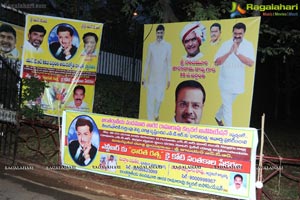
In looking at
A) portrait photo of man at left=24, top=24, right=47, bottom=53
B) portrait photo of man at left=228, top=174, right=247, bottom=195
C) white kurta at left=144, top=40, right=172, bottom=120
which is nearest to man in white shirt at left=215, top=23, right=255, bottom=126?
white kurta at left=144, top=40, right=172, bottom=120

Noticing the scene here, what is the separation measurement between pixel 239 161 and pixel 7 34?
22.7 ft

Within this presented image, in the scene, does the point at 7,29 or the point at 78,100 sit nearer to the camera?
the point at 78,100

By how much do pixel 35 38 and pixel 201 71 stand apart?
150 inches

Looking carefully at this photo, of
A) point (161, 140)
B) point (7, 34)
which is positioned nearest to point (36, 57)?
point (7, 34)

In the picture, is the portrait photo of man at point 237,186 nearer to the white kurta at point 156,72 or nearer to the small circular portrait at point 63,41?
the white kurta at point 156,72

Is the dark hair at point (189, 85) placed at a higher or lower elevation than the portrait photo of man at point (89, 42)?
lower

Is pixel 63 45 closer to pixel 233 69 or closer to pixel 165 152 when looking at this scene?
pixel 233 69

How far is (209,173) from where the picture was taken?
5656mm

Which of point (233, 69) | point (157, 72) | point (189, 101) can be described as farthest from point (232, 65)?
point (157, 72)

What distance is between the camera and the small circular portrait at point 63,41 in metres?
8.79

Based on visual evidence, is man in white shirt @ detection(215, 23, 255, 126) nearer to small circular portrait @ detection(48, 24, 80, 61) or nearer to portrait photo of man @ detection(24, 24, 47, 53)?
small circular portrait @ detection(48, 24, 80, 61)

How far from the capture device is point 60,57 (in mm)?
8789

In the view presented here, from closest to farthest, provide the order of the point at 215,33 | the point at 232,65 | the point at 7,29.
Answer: the point at 232,65
the point at 215,33
the point at 7,29

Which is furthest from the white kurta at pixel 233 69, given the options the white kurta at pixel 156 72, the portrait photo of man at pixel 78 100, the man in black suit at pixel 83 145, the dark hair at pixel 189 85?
the portrait photo of man at pixel 78 100
